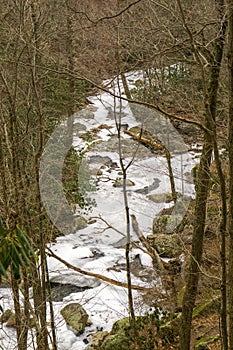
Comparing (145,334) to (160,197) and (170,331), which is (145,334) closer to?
(170,331)

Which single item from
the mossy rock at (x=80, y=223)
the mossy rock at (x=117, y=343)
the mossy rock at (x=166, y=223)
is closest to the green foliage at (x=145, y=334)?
the mossy rock at (x=117, y=343)

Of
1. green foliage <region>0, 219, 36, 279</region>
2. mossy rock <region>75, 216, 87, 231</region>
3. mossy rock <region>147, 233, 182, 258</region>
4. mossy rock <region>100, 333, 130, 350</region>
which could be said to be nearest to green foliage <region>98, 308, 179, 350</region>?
mossy rock <region>100, 333, 130, 350</region>

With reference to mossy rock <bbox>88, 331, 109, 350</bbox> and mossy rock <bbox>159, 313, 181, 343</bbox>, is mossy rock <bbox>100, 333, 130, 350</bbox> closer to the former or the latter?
mossy rock <bbox>88, 331, 109, 350</bbox>

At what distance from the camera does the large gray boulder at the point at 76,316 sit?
21.2 feet

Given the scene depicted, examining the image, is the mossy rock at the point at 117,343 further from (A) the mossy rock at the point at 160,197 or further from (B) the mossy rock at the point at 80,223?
(A) the mossy rock at the point at 160,197

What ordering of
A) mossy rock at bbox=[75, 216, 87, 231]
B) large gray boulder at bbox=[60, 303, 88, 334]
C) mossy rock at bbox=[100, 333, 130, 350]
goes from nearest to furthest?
1. mossy rock at bbox=[100, 333, 130, 350]
2. large gray boulder at bbox=[60, 303, 88, 334]
3. mossy rock at bbox=[75, 216, 87, 231]

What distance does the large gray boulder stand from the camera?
21.2 feet

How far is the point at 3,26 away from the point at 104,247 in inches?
200

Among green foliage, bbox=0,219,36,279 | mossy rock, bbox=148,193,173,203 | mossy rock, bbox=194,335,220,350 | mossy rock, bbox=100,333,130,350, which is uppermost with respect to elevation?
green foliage, bbox=0,219,36,279

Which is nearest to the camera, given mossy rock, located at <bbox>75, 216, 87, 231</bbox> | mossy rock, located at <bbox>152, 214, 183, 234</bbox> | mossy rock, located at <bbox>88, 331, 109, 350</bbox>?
mossy rock, located at <bbox>88, 331, 109, 350</bbox>

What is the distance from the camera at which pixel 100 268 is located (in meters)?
7.84

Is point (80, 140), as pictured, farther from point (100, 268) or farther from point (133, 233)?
point (100, 268)

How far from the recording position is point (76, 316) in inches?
260

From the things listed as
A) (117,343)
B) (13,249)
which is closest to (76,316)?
(117,343)
